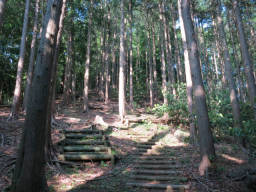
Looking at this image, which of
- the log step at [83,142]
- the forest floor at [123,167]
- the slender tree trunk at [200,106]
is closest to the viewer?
the forest floor at [123,167]

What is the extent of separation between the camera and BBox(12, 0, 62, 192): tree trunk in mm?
3666

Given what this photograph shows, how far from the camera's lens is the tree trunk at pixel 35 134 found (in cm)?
367

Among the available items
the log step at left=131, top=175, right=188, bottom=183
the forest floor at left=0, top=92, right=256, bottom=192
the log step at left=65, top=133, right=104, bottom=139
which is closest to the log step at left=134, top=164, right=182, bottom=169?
the forest floor at left=0, top=92, right=256, bottom=192

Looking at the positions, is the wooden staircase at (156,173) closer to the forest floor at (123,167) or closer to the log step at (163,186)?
the log step at (163,186)

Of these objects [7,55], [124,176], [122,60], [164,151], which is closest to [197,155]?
[164,151]

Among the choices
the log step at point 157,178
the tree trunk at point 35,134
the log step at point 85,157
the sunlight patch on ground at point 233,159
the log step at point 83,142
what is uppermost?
the tree trunk at point 35,134

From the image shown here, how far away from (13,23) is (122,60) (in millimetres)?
10937

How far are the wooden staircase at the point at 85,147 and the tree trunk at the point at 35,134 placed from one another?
264 centimetres

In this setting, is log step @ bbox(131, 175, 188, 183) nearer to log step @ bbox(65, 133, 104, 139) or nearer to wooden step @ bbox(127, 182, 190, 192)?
wooden step @ bbox(127, 182, 190, 192)

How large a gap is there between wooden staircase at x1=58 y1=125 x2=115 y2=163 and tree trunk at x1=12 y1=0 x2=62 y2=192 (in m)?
2.64

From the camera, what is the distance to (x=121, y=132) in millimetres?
10633

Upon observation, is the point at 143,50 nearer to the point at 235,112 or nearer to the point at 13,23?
the point at 13,23

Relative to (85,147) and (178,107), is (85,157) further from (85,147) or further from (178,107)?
(178,107)

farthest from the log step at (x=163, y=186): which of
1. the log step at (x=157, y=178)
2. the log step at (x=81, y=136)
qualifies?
the log step at (x=81, y=136)
